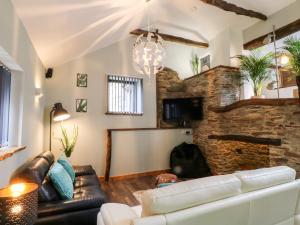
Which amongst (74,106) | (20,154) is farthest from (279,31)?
(20,154)

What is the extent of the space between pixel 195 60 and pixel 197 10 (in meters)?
1.56

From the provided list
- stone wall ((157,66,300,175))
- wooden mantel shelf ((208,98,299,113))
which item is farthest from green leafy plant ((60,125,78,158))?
wooden mantel shelf ((208,98,299,113))

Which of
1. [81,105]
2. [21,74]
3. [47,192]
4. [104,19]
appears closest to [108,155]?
[81,105]

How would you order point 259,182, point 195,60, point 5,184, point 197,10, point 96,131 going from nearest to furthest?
point 259,182 < point 5,184 < point 197,10 < point 96,131 < point 195,60

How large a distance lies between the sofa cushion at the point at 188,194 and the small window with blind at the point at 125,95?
355 centimetres

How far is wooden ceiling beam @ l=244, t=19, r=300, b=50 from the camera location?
11.4 feet

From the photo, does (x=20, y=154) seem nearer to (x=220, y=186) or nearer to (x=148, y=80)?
(x=220, y=186)

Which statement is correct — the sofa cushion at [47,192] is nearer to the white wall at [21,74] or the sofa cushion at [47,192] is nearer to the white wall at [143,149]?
the white wall at [21,74]

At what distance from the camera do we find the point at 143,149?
15.8 feet

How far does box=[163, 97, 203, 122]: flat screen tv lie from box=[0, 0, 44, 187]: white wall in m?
2.97

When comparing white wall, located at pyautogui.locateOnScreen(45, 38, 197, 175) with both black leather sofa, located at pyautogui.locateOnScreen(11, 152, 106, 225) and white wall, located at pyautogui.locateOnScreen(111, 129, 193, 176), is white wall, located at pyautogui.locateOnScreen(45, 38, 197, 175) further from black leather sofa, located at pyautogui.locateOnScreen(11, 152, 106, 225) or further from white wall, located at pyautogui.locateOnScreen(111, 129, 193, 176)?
black leather sofa, located at pyautogui.locateOnScreen(11, 152, 106, 225)

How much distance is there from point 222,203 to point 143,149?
12.0 feet

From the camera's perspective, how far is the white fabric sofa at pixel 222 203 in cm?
110

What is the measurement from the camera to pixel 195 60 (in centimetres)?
554
